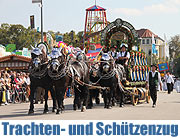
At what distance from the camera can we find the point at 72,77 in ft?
47.5

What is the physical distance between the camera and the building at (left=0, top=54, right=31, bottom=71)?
28266 millimetres

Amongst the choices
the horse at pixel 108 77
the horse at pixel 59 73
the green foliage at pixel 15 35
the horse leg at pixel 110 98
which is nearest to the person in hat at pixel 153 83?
the horse at pixel 108 77

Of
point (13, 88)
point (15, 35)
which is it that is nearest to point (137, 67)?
point (13, 88)

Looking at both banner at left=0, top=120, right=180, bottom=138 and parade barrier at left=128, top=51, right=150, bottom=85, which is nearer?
banner at left=0, top=120, right=180, bottom=138

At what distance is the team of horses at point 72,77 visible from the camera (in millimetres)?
13927

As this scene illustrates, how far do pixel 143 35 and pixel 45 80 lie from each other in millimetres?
118757

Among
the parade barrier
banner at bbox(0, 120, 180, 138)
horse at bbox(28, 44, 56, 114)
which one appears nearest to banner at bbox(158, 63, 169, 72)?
the parade barrier

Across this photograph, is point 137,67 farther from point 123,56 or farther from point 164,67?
point 164,67

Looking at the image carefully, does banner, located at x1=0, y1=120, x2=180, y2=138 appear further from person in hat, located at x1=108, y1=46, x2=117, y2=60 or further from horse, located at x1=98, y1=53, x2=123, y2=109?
person in hat, located at x1=108, y1=46, x2=117, y2=60

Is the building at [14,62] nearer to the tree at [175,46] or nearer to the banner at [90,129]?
the banner at [90,129]

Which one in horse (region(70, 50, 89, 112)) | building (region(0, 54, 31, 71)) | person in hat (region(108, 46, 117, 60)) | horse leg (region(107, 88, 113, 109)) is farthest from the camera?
building (region(0, 54, 31, 71))

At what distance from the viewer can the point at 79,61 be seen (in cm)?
1566

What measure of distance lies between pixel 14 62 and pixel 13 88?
7629 millimetres

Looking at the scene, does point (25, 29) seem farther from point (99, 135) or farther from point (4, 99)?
point (99, 135)
